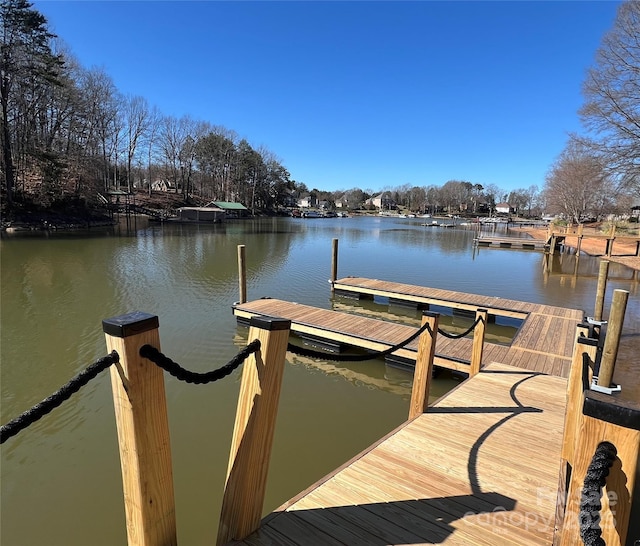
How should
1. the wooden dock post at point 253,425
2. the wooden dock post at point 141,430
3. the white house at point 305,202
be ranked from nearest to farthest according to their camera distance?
the wooden dock post at point 141,430
the wooden dock post at point 253,425
the white house at point 305,202

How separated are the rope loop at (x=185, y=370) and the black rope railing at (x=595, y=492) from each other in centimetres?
142

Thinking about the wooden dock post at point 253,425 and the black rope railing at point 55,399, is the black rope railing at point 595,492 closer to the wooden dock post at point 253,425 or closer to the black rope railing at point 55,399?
the wooden dock post at point 253,425

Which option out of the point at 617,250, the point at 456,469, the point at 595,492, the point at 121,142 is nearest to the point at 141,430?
the point at 595,492

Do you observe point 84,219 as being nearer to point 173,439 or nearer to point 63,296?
point 63,296

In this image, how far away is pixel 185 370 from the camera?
1655 millimetres

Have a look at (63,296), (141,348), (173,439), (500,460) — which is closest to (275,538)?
(141,348)

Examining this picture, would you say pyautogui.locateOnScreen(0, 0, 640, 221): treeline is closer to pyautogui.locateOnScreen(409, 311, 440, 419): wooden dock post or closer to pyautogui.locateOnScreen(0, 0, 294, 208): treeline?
pyautogui.locateOnScreen(0, 0, 294, 208): treeline

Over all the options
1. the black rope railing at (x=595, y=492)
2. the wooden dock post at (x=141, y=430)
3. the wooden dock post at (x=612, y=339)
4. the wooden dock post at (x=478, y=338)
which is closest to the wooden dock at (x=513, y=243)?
the wooden dock post at (x=612, y=339)

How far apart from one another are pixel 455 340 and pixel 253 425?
23.3ft

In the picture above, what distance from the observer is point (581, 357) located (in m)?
3.08

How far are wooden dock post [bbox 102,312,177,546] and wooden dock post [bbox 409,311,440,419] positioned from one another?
2802 mm

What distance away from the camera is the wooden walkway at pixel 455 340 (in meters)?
7.04

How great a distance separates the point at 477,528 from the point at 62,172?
41544mm

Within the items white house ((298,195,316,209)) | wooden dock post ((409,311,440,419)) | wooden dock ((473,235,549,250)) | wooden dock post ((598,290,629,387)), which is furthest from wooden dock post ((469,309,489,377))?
white house ((298,195,316,209))
